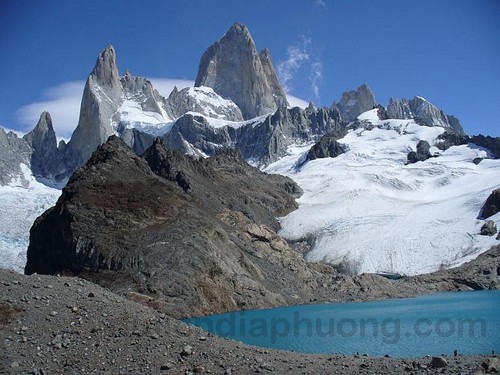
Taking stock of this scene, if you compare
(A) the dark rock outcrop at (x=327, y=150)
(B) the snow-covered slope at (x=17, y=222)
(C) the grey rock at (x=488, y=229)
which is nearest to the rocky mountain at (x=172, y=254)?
(C) the grey rock at (x=488, y=229)

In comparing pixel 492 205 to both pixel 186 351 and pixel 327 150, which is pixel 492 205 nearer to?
pixel 327 150

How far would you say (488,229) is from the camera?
327ft

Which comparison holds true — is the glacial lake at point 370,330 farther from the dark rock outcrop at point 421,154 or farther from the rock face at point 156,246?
the dark rock outcrop at point 421,154

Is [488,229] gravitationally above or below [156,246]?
above

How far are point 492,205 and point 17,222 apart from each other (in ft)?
325

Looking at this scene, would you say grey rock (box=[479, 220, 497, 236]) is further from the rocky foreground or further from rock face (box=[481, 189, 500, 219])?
the rocky foreground

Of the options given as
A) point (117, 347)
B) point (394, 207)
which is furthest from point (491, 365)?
point (394, 207)

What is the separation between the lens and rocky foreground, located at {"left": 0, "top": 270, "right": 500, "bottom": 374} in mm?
19250

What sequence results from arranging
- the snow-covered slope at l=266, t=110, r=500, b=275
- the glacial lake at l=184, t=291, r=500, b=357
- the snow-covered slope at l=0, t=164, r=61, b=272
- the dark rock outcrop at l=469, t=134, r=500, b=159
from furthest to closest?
the dark rock outcrop at l=469, t=134, r=500, b=159
the snow-covered slope at l=266, t=110, r=500, b=275
the snow-covered slope at l=0, t=164, r=61, b=272
the glacial lake at l=184, t=291, r=500, b=357

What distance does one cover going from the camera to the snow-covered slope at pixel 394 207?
10106 cm

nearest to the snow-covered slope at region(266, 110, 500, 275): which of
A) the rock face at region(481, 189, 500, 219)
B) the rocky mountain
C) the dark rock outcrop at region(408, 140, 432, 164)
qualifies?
the rock face at region(481, 189, 500, 219)

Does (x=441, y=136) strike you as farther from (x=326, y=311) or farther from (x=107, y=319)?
(x=107, y=319)

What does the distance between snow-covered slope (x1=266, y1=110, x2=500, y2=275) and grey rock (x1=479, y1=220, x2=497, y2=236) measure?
1.28m

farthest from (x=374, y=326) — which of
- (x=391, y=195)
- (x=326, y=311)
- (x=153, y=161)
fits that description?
(x=391, y=195)
